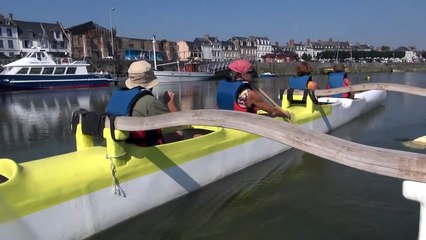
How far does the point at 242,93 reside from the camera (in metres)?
5.77

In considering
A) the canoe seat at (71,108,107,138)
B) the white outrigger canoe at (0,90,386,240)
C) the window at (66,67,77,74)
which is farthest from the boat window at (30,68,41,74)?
the canoe seat at (71,108,107,138)

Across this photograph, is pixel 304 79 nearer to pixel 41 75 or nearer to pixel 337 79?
pixel 337 79

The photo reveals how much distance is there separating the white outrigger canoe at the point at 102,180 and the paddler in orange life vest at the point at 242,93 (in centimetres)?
57

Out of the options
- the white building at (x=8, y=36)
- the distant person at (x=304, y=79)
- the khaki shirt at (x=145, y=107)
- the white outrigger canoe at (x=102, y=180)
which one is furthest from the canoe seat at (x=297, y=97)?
the white building at (x=8, y=36)

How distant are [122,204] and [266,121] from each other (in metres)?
1.93

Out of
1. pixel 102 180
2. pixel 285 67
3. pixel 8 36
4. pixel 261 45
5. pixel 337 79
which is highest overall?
pixel 8 36

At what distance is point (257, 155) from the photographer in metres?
6.15

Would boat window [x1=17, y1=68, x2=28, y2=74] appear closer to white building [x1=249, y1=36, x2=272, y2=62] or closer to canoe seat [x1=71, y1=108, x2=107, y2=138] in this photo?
canoe seat [x1=71, y1=108, x2=107, y2=138]

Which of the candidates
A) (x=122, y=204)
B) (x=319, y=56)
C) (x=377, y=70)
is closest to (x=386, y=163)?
(x=122, y=204)

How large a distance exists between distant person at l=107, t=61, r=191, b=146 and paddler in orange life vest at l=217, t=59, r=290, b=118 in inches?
72.9

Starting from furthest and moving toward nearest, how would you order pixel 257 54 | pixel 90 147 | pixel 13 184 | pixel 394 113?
1. pixel 257 54
2. pixel 394 113
3. pixel 90 147
4. pixel 13 184

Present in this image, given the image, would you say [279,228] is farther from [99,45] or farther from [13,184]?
[99,45]

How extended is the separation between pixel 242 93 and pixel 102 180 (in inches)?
114

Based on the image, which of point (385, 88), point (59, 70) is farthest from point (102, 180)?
point (59, 70)
